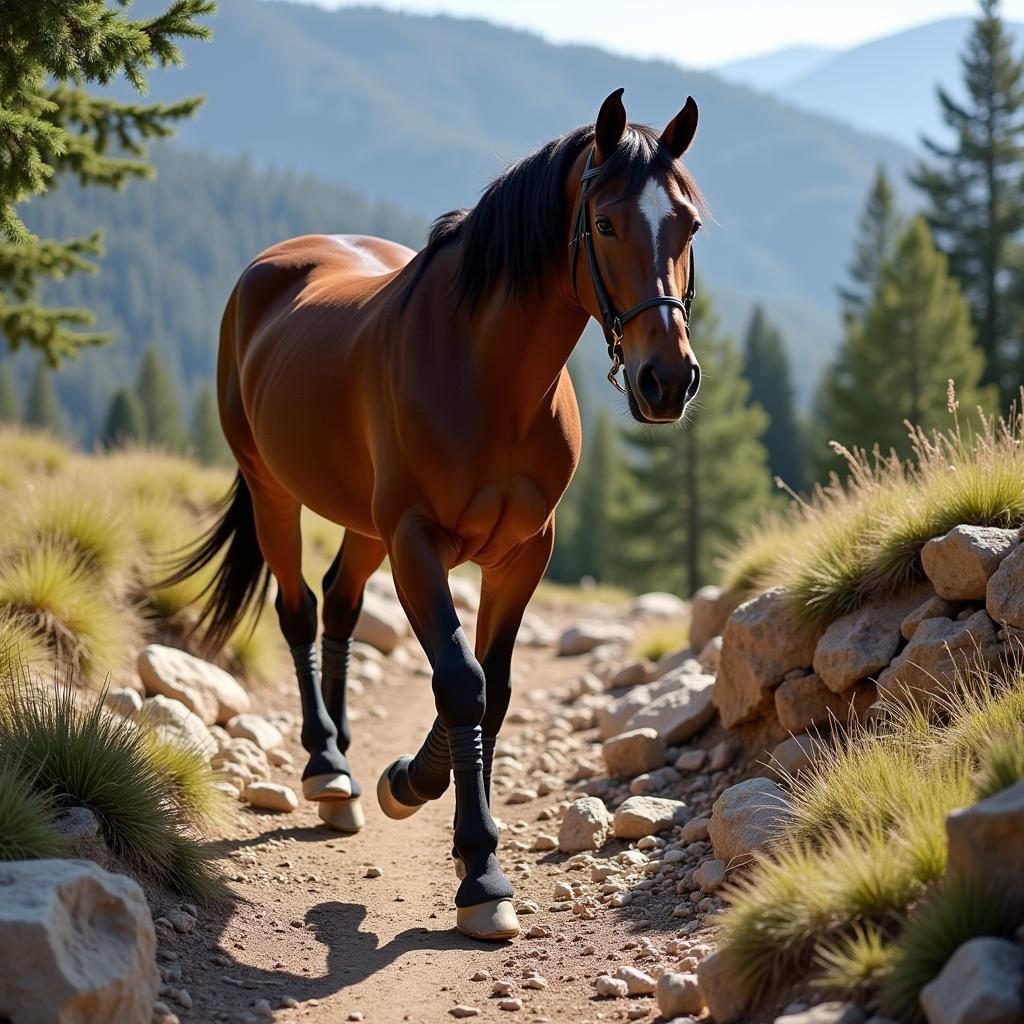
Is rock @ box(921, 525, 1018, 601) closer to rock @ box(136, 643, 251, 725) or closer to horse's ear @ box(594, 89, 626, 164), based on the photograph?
horse's ear @ box(594, 89, 626, 164)

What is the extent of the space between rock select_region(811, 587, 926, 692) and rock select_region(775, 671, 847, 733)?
0.14 ft

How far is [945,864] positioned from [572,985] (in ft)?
4.63

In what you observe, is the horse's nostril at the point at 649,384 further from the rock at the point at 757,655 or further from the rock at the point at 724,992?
the rock at the point at 757,655

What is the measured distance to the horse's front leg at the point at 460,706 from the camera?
173 inches

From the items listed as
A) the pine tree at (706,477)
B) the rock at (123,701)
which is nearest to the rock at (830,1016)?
the rock at (123,701)

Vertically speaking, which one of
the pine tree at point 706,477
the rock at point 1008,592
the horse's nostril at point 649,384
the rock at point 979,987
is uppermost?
the horse's nostril at point 649,384

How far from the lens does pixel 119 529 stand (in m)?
8.24

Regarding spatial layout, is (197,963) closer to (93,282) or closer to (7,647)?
(7,647)

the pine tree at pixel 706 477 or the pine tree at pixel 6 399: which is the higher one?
the pine tree at pixel 706 477

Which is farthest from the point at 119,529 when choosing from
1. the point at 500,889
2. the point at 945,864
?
the point at 945,864

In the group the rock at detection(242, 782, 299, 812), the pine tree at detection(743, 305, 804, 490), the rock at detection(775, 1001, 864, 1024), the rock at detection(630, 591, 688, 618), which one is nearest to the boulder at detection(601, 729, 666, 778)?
the rock at detection(242, 782, 299, 812)

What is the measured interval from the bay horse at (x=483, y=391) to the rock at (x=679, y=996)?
0.96 meters

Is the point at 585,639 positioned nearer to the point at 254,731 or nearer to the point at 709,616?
the point at 709,616

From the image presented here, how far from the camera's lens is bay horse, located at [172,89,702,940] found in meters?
4.00
